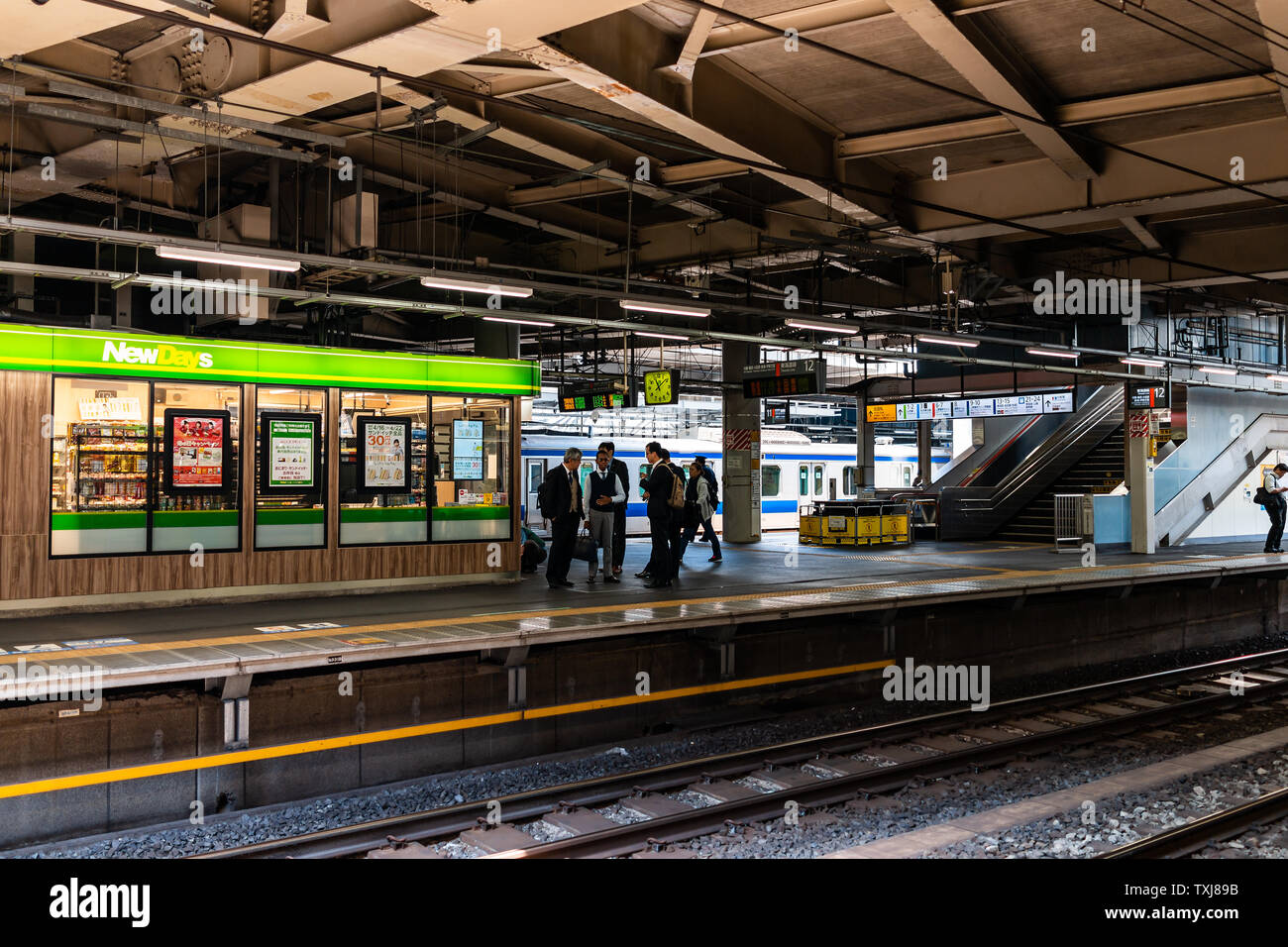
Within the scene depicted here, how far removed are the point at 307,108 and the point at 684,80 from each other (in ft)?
12.0

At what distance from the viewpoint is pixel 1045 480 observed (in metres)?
27.5

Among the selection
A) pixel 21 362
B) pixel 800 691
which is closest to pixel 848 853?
pixel 800 691

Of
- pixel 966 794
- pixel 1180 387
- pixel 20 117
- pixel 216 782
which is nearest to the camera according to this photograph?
pixel 216 782

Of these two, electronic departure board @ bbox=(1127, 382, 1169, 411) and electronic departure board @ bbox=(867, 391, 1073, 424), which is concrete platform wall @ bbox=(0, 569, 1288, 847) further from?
electronic departure board @ bbox=(1127, 382, 1169, 411)

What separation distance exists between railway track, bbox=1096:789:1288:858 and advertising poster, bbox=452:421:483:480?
901 cm

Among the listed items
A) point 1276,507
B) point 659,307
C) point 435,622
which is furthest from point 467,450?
point 1276,507

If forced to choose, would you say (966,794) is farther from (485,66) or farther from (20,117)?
(20,117)

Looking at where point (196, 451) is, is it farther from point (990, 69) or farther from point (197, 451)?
point (990, 69)

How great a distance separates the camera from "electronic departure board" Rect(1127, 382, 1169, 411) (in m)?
21.7

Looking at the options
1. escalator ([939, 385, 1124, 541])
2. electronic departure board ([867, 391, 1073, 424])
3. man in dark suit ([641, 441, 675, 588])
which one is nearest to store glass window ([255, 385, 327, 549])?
man in dark suit ([641, 441, 675, 588])

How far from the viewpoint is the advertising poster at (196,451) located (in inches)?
462

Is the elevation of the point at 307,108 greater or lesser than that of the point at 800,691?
greater

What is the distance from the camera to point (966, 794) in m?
9.20

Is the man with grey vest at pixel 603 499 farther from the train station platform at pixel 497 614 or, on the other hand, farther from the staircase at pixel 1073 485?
the staircase at pixel 1073 485
